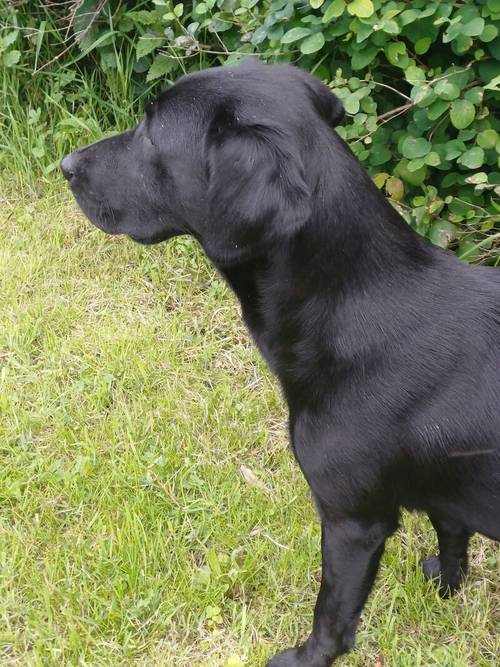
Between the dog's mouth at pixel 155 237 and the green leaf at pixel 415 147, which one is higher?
the dog's mouth at pixel 155 237

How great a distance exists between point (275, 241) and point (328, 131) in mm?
282

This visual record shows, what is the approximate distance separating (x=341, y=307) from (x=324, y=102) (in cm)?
50

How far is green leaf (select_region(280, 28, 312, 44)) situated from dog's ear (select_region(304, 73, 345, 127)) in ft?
2.19

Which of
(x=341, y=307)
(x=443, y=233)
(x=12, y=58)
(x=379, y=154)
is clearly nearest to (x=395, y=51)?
(x=379, y=154)

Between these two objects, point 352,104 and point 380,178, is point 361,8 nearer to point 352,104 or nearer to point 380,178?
point 352,104

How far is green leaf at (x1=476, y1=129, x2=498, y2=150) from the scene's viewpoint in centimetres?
250

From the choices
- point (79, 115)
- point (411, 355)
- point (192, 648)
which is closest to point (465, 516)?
point (411, 355)

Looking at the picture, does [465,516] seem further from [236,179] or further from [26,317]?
[26,317]

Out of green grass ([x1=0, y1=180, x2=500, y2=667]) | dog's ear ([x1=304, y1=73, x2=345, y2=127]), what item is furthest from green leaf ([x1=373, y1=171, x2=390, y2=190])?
dog's ear ([x1=304, y1=73, x2=345, y2=127])

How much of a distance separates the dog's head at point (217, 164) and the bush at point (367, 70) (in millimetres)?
695

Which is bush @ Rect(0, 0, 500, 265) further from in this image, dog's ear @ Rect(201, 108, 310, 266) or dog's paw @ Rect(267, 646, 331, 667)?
dog's paw @ Rect(267, 646, 331, 667)

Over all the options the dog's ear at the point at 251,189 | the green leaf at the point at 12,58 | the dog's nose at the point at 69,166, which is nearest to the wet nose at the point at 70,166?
the dog's nose at the point at 69,166

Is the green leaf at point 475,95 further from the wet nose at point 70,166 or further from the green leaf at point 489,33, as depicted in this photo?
the wet nose at point 70,166

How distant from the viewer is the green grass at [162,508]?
2107mm
